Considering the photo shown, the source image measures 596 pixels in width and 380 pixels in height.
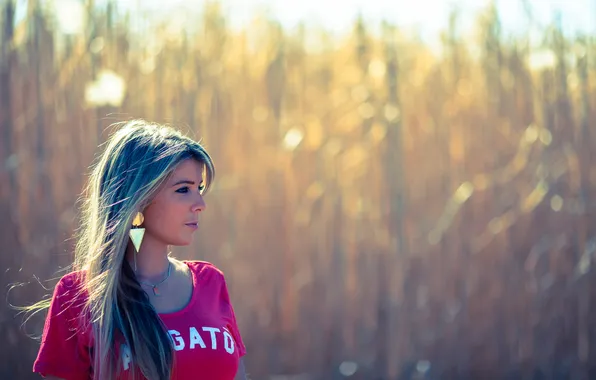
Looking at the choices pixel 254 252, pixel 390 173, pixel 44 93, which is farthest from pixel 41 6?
pixel 390 173

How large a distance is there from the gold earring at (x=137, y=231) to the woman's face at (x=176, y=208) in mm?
13

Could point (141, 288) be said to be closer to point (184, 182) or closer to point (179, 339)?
point (179, 339)

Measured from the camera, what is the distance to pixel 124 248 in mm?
1966

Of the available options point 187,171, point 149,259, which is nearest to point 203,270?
point 149,259

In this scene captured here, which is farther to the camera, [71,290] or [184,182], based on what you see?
[184,182]

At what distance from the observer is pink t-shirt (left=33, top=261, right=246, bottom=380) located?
6.06ft

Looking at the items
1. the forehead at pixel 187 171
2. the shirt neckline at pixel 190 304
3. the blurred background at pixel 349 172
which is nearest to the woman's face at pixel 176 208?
the forehead at pixel 187 171

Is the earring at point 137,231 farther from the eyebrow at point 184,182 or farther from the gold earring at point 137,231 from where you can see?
the eyebrow at point 184,182

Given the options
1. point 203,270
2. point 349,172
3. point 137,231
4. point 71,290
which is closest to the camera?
point 71,290

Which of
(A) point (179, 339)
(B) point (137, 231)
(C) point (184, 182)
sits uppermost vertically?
(C) point (184, 182)

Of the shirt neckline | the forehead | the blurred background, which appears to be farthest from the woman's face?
the blurred background

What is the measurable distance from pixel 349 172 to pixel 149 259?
229 centimetres

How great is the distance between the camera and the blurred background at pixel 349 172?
3.87 meters

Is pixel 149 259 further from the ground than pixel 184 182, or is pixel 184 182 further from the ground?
pixel 184 182
